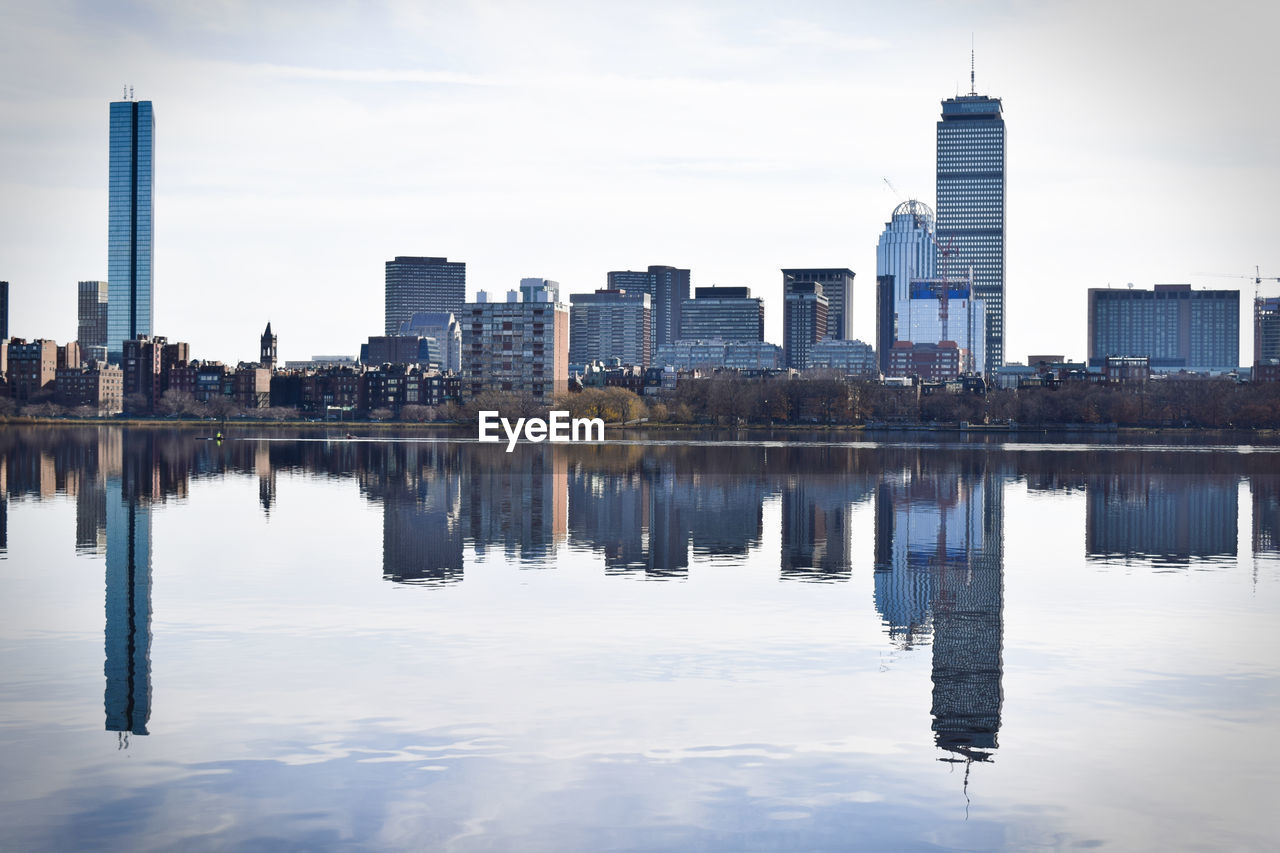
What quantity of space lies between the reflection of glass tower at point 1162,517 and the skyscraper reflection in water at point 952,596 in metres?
3.36

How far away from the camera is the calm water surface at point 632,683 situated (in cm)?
1357

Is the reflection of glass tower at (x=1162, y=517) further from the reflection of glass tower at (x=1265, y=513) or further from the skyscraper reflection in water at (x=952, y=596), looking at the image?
the skyscraper reflection in water at (x=952, y=596)

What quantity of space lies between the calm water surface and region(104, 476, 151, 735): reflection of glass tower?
0.09 m

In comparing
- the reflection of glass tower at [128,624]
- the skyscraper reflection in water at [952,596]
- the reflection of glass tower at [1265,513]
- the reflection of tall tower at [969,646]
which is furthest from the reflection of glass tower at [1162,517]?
the reflection of glass tower at [128,624]

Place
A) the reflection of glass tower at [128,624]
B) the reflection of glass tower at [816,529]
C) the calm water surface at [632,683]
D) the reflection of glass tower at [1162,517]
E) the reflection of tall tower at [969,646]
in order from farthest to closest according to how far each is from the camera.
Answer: the reflection of glass tower at [1162,517]
the reflection of glass tower at [816,529]
the reflection of glass tower at [128,624]
the reflection of tall tower at [969,646]
the calm water surface at [632,683]

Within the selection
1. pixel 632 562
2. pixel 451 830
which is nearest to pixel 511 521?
pixel 632 562

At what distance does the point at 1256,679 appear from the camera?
66.3 feet

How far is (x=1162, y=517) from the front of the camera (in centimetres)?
4703

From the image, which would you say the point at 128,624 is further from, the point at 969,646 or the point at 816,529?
the point at 816,529

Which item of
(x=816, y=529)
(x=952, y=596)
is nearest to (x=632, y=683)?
(x=952, y=596)

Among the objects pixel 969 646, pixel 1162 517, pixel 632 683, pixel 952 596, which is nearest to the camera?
pixel 632 683

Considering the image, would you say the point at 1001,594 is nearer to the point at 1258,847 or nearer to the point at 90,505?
the point at 1258,847

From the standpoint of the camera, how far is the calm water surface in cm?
1357

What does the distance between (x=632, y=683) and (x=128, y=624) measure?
9.91 meters
